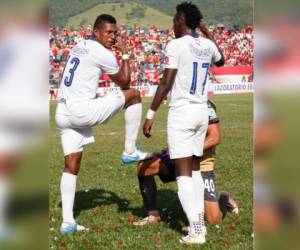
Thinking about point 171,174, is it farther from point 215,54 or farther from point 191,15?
point 191,15

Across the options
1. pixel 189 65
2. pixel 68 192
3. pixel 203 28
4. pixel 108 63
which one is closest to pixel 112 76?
pixel 108 63

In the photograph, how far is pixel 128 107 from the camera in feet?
21.7

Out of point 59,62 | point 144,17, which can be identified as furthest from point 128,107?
point 144,17

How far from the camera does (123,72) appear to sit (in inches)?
247

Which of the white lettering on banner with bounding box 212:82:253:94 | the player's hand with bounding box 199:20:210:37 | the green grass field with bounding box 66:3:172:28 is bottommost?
the player's hand with bounding box 199:20:210:37

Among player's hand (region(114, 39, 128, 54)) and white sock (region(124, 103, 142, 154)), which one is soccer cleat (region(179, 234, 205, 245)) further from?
player's hand (region(114, 39, 128, 54))

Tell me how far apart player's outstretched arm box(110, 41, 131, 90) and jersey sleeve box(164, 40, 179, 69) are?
1.11 metres

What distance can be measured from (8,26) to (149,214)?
5.67 m

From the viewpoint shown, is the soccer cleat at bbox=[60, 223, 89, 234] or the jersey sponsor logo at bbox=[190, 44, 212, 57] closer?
the jersey sponsor logo at bbox=[190, 44, 212, 57]

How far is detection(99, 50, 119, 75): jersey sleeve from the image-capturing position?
Result: 588cm

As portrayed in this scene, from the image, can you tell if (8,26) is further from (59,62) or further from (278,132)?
(59,62)

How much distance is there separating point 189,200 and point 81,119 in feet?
4.96

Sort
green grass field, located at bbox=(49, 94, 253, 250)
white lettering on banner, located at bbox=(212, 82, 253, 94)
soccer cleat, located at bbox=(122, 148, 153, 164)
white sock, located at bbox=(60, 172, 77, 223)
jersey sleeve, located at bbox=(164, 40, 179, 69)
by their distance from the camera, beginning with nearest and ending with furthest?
jersey sleeve, located at bbox=(164, 40, 179, 69), green grass field, located at bbox=(49, 94, 253, 250), white sock, located at bbox=(60, 172, 77, 223), soccer cleat, located at bbox=(122, 148, 153, 164), white lettering on banner, located at bbox=(212, 82, 253, 94)

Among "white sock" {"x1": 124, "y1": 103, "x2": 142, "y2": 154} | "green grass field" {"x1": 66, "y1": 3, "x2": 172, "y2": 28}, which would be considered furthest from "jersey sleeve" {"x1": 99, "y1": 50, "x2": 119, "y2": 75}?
"green grass field" {"x1": 66, "y1": 3, "x2": 172, "y2": 28}
